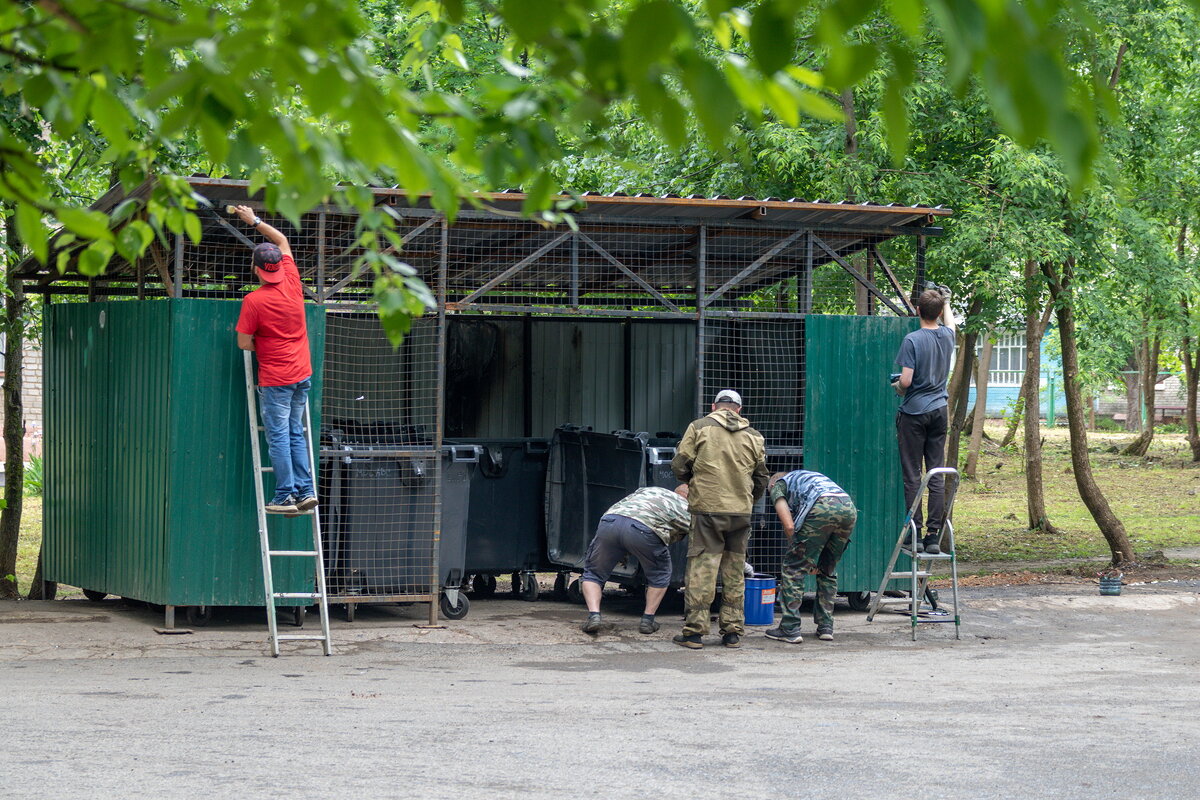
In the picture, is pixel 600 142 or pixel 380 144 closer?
pixel 380 144

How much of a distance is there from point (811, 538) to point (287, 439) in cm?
387

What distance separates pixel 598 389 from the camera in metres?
13.7

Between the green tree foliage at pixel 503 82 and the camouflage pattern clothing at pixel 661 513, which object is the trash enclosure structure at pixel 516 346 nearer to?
the camouflage pattern clothing at pixel 661 513

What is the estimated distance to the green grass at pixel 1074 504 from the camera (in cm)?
1675

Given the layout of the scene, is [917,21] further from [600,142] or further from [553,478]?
[553,478]

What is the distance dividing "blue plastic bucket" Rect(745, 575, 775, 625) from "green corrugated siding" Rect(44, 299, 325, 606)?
3353mm

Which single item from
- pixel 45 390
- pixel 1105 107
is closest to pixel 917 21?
pixel 1105 107

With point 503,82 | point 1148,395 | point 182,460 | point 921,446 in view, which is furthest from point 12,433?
point 1148,395

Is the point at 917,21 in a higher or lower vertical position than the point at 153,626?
higher

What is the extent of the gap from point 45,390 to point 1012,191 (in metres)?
9.08

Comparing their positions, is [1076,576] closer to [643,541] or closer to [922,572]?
[922,572]

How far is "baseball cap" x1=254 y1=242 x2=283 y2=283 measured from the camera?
Result: 906 cm

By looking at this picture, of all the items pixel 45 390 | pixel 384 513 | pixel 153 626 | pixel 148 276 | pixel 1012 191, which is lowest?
pixel 153 626

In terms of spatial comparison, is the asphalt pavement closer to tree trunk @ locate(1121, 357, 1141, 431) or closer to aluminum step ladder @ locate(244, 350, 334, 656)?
aluminum step ladder @ locate(244, 350, 334, 656)
